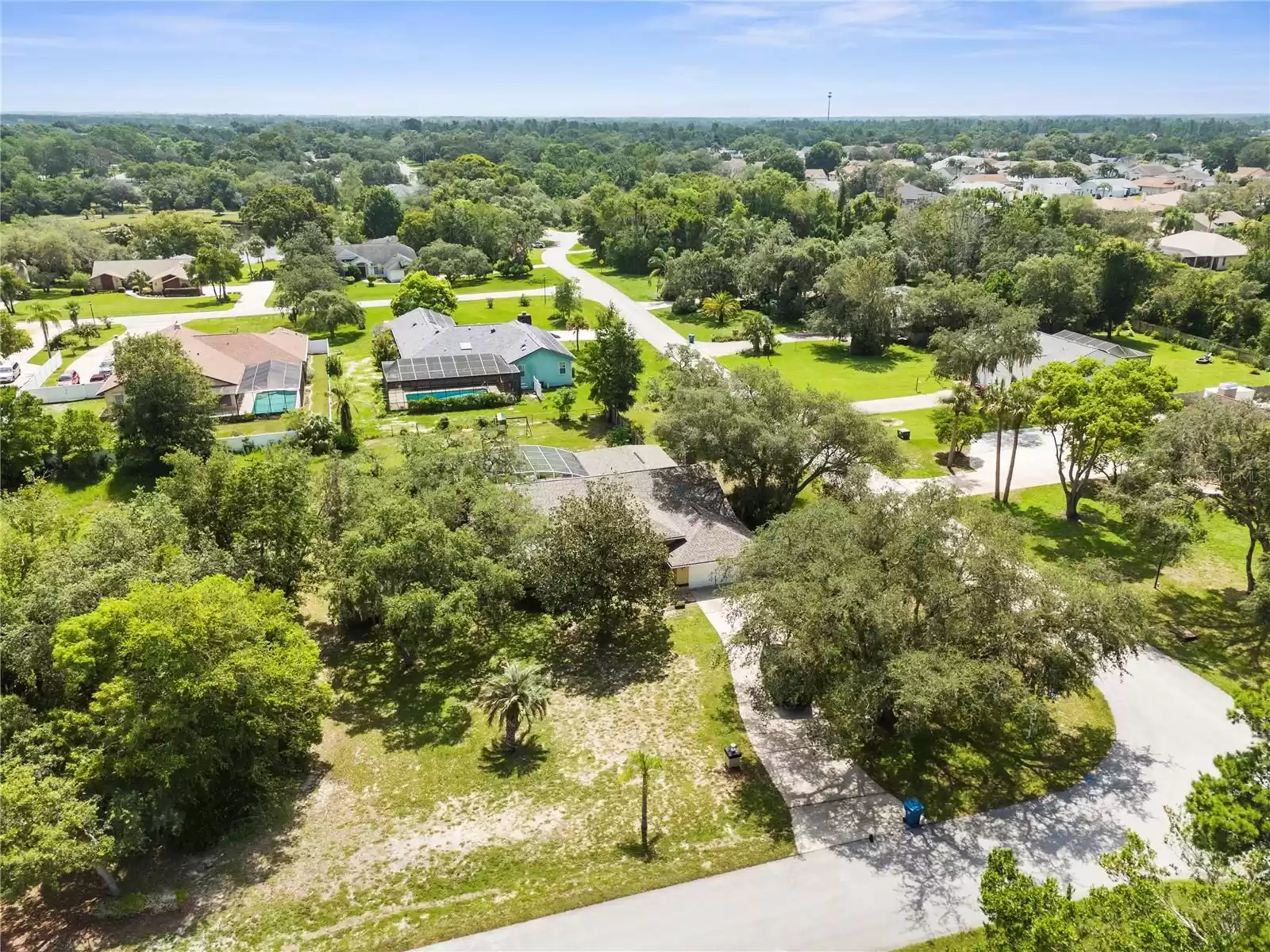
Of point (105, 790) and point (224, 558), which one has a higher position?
point (224, 558)

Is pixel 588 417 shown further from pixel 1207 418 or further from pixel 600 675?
pixel 1207 418

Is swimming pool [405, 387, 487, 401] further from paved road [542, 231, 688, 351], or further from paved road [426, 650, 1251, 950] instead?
paved road [426, 650, 1251, 950]

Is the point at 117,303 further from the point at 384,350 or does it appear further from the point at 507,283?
the point at 384,350

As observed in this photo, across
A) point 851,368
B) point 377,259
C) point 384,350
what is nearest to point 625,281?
point 377,259

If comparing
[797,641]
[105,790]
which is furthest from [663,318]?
[105,790]

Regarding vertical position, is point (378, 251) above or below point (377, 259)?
above
